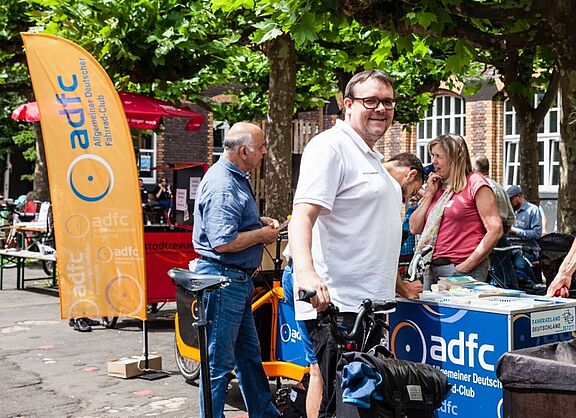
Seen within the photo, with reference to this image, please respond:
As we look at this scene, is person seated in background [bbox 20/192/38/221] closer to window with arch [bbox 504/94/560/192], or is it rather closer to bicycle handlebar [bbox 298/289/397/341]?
window with arch [bbox 504/94/560/192]

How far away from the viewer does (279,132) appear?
12047 mm

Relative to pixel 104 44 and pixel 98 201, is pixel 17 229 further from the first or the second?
pixel 98 201

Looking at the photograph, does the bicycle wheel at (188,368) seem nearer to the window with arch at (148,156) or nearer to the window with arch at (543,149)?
the window with arch at (543,149)

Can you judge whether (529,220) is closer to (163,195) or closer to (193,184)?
(193,184)

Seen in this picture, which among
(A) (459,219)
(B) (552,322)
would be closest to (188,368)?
(A) (459,219)

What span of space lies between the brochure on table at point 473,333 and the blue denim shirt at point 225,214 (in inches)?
44.6

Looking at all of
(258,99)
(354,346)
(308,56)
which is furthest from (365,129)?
(258,99)

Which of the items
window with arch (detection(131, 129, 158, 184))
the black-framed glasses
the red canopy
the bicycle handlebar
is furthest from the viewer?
window with arch (detection(131, 129, 158, 184))

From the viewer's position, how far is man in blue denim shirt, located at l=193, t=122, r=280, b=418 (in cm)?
530

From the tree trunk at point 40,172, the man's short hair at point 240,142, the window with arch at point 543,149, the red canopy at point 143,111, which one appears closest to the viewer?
the man's short hair at point 240,142

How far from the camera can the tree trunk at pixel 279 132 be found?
11.9 metres

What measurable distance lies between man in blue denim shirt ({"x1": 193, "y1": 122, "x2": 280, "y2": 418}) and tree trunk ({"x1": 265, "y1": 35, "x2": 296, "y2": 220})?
622cm

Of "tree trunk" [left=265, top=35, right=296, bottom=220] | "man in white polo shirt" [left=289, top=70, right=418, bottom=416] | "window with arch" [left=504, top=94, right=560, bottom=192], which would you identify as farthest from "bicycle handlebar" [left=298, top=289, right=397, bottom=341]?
"window with arch" [left=504, top=94, right=560, bottom=192]

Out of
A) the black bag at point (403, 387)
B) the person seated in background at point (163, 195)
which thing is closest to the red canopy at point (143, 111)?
the black bag at point (403, 387)
